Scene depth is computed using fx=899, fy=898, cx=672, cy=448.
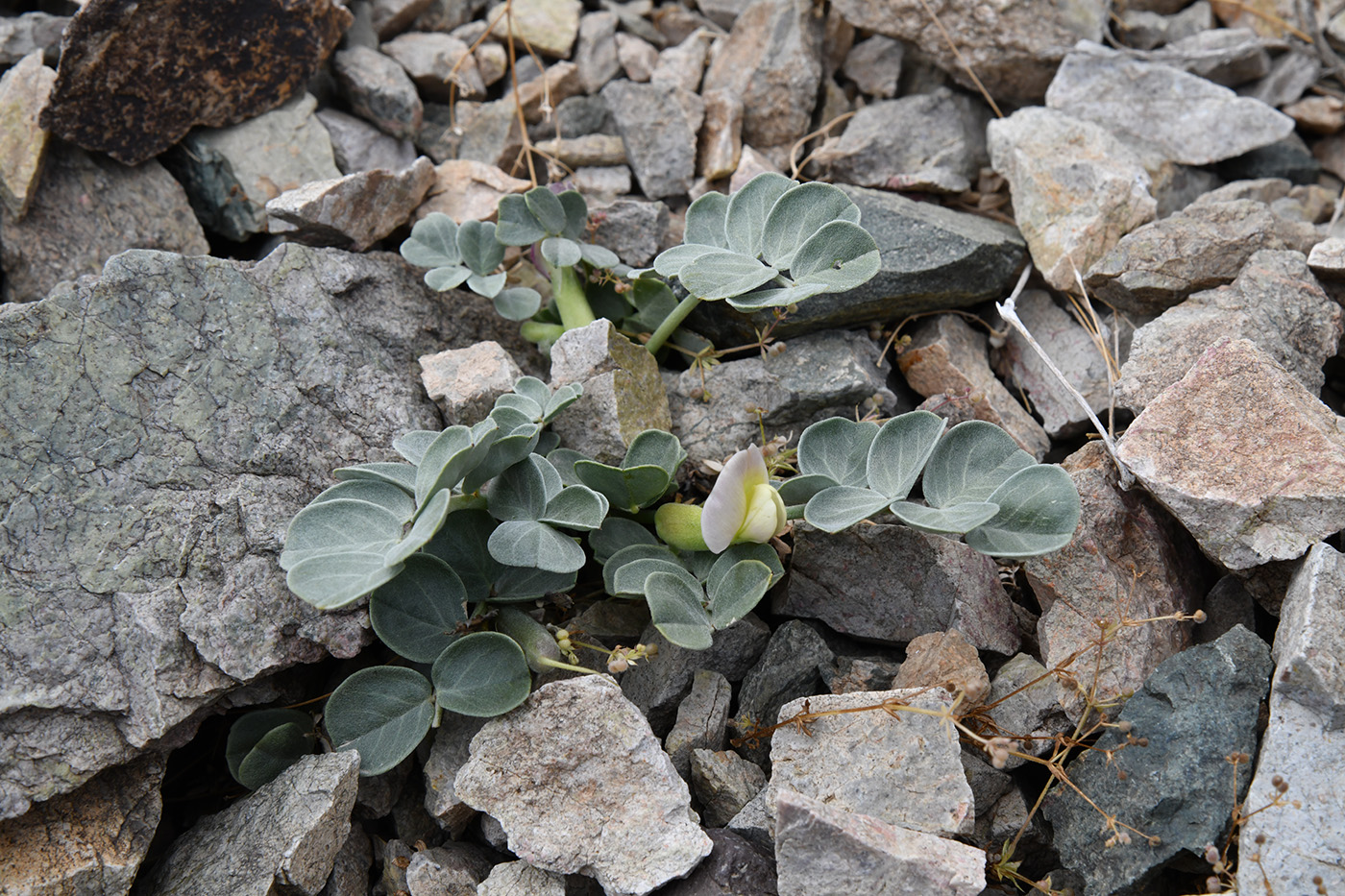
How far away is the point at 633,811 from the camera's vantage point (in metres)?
1.76

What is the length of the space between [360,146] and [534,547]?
1.86 m

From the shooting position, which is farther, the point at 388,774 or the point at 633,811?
the point at 388,774

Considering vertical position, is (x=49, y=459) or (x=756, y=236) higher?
(x=756, y=236)

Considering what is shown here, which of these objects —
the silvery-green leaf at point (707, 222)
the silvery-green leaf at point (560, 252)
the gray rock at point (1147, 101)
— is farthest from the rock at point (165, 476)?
the gray rock at point (1147, 101)

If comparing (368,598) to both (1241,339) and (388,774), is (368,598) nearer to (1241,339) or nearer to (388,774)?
(388,774)

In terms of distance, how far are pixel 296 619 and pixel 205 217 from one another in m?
1.58

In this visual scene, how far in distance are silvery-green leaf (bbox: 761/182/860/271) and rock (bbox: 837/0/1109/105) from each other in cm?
133

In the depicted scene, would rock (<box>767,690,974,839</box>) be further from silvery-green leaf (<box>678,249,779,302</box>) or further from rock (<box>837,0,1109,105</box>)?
rock (<box>837,0,1109,105</box>)

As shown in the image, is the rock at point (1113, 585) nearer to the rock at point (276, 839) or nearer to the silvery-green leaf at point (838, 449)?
the silvery-green leaf at point (838, 449)

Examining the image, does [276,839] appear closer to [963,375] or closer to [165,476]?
[165,476]

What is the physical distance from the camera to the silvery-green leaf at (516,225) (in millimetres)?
2459

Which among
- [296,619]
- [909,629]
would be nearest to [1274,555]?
[909,629]

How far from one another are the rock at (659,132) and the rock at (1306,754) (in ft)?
6.93

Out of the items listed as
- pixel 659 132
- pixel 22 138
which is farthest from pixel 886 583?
pixel 22 138
